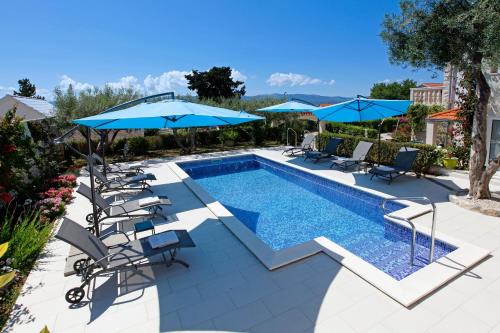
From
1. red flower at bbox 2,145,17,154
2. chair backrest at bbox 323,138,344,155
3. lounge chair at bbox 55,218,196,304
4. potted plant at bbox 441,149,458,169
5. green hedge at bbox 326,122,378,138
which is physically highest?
red flower at bbox 2,145,17,154

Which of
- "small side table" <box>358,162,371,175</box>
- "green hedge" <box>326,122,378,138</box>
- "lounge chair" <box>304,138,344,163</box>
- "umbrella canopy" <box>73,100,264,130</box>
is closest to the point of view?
"umbrella canopy" <box>73,100,264,130</box>

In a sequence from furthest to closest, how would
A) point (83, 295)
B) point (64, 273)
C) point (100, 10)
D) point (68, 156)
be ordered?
point (68, 156) → point (100, 10) → point (64, 273) → point (83, 295)

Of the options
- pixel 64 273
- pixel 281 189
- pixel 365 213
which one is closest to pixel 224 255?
pixel 64 273

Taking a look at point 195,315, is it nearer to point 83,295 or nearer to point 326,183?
point 83,295

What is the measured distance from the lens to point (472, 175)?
26.8 feet

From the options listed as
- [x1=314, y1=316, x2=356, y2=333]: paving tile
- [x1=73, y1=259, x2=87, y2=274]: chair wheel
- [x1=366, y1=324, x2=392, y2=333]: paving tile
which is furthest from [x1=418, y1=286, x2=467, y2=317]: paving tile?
[x1=73, y1=259, x2=87, y2=274]: chair wheel

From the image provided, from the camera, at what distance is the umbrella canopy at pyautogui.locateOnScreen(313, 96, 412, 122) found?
1070 centimetres

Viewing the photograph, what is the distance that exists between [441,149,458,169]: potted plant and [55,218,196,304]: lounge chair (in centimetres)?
1059

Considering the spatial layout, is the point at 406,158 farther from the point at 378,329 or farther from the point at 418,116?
the point at 418,116

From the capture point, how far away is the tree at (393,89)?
77188 millimetres

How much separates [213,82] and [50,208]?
147 ft

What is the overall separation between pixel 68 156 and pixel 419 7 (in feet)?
59.2

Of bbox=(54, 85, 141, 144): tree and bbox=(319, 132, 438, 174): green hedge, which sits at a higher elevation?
bbox=(54, 85, 141, 144): tree

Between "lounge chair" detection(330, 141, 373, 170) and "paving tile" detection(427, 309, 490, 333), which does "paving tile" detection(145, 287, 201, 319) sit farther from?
"lounge chair" detection(330, 141, 373, 170)
